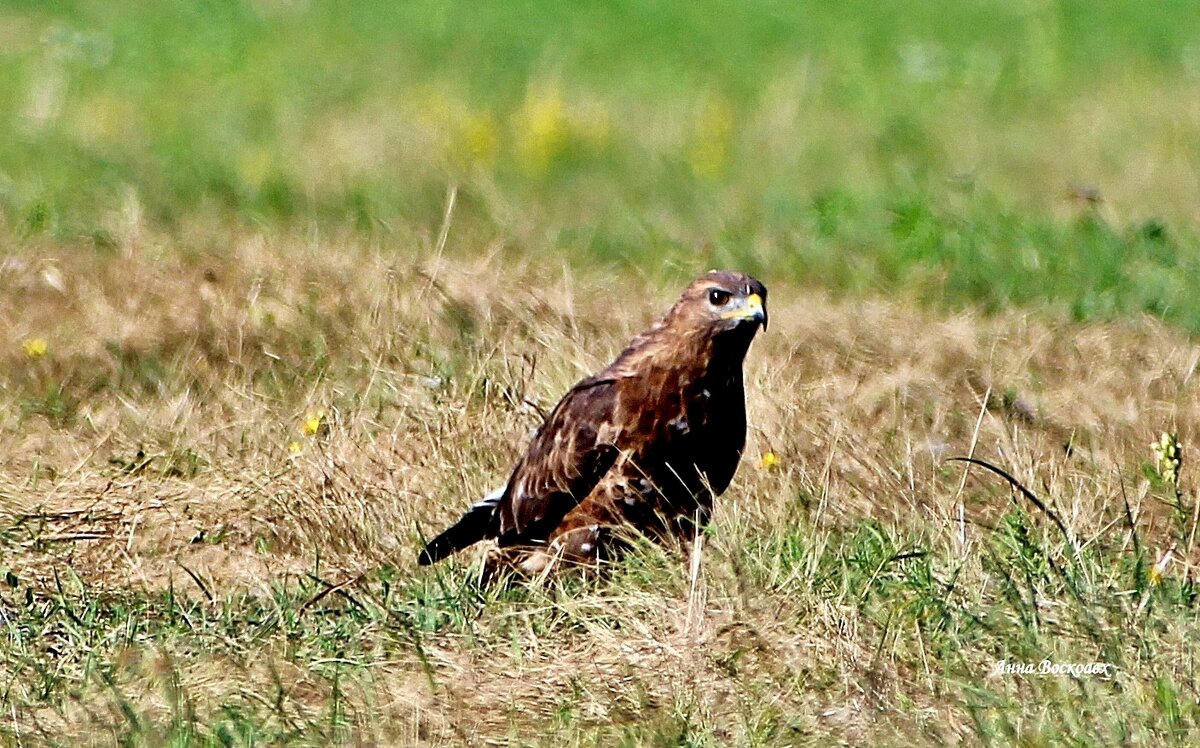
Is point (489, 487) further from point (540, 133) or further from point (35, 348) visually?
point (540, 133)

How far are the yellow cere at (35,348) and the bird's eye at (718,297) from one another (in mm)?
2499

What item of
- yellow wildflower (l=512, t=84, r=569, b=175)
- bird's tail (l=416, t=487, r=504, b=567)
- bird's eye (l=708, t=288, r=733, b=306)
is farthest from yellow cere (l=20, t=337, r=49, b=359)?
yellow wildflower (l=512, t=84, r=569, b=175)

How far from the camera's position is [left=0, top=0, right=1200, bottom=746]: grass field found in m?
3.97

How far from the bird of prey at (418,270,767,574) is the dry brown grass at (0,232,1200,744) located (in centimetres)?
19

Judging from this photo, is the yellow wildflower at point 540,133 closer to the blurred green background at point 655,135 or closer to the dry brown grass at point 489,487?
the blurred green background at point 655,135

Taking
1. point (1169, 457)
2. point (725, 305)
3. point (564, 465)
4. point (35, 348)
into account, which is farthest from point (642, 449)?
point (35, 348)

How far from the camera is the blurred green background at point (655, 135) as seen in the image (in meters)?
8.12

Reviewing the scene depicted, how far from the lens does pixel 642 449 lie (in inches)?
199

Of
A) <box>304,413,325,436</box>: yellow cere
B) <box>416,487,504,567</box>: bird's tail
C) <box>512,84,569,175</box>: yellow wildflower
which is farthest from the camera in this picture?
<box>512,84,569,175</box>: yellow wildflower

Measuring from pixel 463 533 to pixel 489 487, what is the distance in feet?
1.53

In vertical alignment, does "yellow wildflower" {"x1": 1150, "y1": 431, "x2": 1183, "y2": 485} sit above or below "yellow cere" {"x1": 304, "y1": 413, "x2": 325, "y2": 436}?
above

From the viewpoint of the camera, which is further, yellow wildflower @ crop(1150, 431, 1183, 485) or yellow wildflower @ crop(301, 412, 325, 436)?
yellow wildflower @ crop(301, 412, 325, 436)

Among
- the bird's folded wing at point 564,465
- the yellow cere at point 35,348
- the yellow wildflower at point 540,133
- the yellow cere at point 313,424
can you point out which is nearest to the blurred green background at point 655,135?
the yellow wildflower at point 540,133

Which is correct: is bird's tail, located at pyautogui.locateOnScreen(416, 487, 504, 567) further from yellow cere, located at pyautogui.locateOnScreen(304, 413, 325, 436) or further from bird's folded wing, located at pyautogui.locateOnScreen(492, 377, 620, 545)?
yellow cere, located at pyautogui.locateOnScreen(304, 413, 325, 436)
